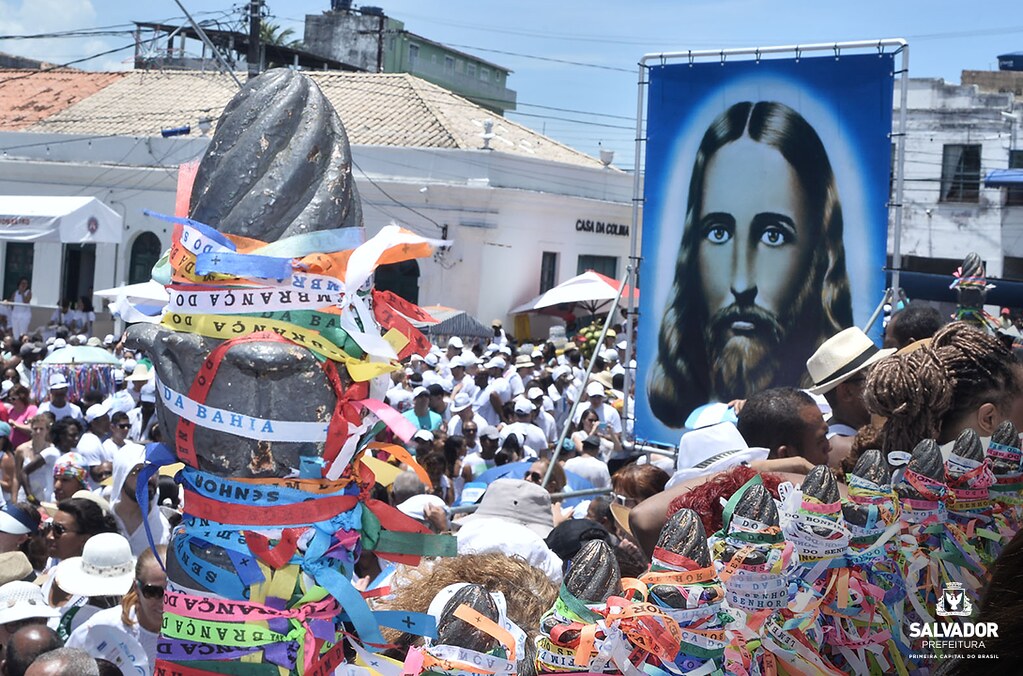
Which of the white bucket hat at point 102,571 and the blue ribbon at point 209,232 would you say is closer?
the blue ribbon at point 209,232

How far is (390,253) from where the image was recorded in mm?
3117

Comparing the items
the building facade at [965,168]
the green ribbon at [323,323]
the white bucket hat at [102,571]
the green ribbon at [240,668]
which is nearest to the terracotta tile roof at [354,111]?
the building facade at [965,168]

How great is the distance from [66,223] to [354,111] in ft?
29.5

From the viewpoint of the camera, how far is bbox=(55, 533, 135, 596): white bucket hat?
5.15 meters

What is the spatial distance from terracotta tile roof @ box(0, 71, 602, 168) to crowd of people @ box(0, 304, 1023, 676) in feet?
56.3

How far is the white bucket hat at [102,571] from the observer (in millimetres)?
5148

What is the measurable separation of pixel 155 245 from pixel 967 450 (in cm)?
2553

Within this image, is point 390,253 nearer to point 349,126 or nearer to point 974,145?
point 349,126

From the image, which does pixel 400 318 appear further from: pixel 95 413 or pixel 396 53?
pixel 396 53

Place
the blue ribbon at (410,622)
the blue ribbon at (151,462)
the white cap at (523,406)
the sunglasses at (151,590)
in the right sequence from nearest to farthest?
the blue ribbon at (410,622) < the blue ribbon at (151,462) < the sunglasses at (151,590) < the white cap at (523,406)

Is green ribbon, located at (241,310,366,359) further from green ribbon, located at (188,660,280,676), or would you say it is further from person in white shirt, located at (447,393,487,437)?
person in white shirt, located at (447,393,487,437)

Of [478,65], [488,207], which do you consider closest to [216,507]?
[488,207]

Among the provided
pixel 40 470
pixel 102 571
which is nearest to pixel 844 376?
pixel 102 571

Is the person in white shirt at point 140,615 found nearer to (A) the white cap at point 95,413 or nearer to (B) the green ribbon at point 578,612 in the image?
(B) the green ribbon at point 578,612
